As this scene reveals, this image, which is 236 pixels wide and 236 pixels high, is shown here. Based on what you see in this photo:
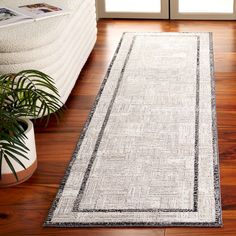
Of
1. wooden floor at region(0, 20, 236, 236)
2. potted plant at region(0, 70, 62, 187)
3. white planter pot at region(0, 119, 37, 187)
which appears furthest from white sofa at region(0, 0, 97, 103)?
white planter pot at region(0, 119, 37, 187)

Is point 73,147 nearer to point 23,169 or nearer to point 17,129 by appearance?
point 23,169

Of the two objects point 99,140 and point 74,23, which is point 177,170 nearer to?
point 99,140

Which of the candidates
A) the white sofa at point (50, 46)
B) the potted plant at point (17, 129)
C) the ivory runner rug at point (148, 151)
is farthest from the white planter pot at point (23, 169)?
the white sofa at point (50, 46)

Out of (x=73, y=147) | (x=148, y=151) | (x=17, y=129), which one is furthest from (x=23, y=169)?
(x=148, y=151)

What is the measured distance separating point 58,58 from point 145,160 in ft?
2.50

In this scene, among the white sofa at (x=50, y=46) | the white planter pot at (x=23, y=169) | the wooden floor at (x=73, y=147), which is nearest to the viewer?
the wooden floor at (x=73, y=147)

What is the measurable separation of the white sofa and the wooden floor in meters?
0.15

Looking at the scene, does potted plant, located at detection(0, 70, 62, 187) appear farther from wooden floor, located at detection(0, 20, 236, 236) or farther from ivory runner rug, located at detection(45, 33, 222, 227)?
ivory runner rug, located at detection(45, 33, 222, 227)

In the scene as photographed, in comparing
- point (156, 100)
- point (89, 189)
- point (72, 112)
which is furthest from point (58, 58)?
point (89, 189)

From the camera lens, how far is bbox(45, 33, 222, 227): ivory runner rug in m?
2.33

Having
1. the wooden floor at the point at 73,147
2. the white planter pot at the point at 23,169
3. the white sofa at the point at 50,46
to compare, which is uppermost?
the white sofa at the point at 50,46

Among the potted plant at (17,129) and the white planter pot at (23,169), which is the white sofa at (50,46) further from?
the white planter pot at (23,169)

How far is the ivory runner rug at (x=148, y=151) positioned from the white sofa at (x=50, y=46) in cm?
23

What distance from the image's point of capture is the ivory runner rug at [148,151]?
2.33 m
